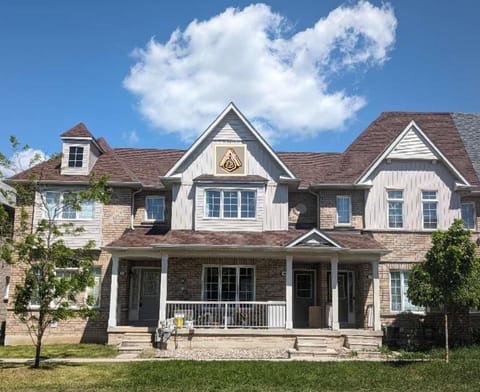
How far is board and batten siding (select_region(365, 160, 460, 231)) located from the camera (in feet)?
73.8

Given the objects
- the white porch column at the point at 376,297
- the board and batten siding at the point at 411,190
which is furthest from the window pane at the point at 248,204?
the white porch column at the point at 376,297

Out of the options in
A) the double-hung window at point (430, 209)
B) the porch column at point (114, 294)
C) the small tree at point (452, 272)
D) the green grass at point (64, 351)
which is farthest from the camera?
the double-hung window at point (430, 209)

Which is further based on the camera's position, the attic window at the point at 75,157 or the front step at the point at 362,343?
the attic window at the point at 75,157

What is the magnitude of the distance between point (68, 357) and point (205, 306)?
5958mm

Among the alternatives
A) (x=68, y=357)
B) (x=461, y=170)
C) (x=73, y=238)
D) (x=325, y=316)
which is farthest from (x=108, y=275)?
→ (x=461, y=170)

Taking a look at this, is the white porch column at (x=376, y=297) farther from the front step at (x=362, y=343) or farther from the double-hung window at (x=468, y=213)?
the double-hung window at (x=468, y=213)

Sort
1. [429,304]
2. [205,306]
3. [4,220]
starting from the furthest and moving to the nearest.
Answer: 1. [205,306]
2. [429,304]
3. [4,220]

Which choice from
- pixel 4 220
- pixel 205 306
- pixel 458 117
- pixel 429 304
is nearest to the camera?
pixel 4 220

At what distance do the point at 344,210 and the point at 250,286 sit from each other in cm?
546

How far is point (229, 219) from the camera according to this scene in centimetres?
2217

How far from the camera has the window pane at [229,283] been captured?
71.6 ft

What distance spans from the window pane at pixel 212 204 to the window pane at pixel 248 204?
1.11m

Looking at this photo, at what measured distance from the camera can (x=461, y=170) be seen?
941 inches

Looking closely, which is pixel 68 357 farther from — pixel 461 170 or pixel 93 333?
pixel 461 170
